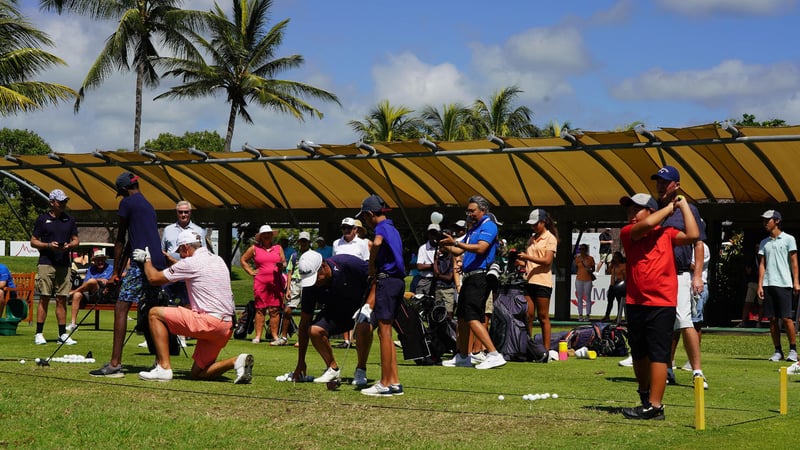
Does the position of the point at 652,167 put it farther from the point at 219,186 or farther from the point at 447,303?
the point at 219,186

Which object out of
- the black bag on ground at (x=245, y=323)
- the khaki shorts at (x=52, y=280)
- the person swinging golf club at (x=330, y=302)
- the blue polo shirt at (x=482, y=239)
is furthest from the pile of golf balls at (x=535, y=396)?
the black bag on ground at (x=245, y=323)

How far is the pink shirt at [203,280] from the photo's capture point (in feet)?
32.8

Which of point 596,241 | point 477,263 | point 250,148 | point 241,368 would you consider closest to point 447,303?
point 477,263

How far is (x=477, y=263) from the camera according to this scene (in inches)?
463

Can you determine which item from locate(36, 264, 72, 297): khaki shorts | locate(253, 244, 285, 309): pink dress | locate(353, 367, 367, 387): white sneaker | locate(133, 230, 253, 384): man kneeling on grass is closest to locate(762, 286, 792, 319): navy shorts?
locate(353, 367, 367, 387): white sneaker

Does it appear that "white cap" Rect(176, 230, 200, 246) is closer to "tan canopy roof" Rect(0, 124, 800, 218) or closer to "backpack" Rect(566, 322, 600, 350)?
"backpack" Rect(566, 322, 600, 350)

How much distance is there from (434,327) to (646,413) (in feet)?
17.7

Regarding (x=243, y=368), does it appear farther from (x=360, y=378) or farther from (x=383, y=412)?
(x=383, y=412)

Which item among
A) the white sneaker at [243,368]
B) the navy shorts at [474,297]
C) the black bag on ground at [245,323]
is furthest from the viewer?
the black bag on ground at [245,323]

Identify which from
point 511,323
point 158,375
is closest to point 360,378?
point 158,375

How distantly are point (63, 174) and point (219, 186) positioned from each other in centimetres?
390

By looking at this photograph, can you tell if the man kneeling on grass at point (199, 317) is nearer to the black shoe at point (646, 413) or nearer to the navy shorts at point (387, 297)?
the navy shorts at point (387, 297)

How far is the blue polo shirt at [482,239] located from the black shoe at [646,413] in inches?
152

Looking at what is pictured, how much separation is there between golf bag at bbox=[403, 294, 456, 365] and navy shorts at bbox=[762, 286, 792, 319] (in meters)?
3.98
